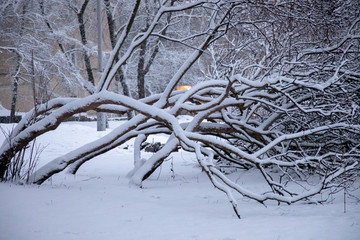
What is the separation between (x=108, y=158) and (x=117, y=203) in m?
6.33

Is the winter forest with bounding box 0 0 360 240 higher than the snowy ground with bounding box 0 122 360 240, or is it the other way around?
the winter forest with bounding box 0 0 360 240

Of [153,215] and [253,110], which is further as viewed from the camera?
[253,110]

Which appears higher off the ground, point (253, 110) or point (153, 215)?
point (253, 110)

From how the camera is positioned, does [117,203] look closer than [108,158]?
Yes

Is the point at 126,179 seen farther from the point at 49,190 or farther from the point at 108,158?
the point at 108,158

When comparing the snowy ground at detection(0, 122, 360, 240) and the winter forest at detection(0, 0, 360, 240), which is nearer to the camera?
the snowy ground at detection(0, 122, 360, 240)

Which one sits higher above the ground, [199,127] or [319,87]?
[319,87]

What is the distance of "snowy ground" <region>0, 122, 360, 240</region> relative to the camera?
3.86 metres

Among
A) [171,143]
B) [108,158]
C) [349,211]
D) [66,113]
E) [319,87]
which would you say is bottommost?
[108,158]

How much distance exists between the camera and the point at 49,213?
4551mm

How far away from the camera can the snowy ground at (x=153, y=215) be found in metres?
3.86

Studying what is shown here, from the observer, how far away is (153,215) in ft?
15.6

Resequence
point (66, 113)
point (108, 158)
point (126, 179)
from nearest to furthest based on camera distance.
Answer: point (66, 113), point (126, 179), point (108, 158)

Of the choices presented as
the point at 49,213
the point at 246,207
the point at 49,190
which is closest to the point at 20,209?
the point at 49,213
